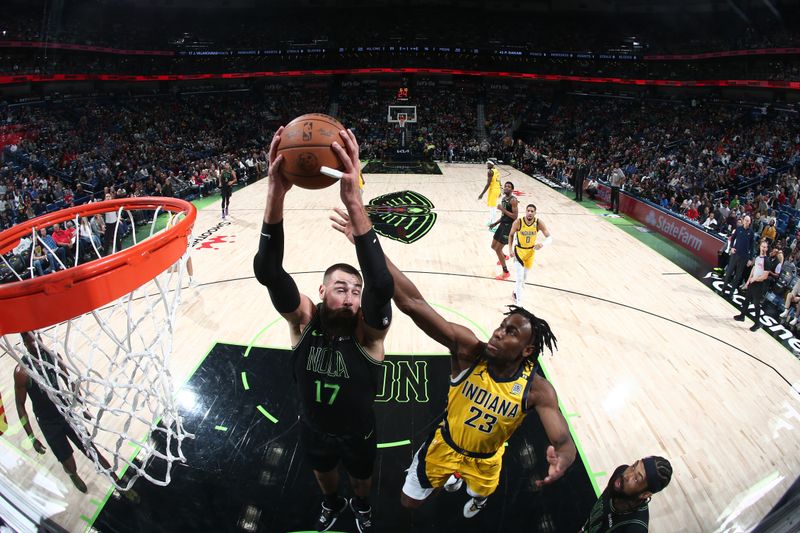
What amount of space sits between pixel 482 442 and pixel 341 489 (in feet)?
5.34

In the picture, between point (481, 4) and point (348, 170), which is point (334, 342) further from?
point (481, 4)

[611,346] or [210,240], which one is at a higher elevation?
[611,346]

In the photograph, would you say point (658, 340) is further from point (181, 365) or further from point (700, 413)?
point (181, 365)

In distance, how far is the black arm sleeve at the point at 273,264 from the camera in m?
2.35

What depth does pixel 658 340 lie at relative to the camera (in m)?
6.84

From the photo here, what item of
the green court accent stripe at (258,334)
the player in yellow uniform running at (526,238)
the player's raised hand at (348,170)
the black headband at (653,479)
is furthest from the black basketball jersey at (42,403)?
the player in yellow uniform running at (526,238)

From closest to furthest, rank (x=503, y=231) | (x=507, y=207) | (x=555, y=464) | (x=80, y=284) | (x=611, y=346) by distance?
(x=80, y=284)
(x=555, y=464)
(x=611, y=346)
(x=507, y=207)
(x=503, y=231)

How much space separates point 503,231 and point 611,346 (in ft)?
9.36

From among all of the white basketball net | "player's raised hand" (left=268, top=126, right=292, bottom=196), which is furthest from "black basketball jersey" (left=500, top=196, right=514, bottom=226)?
"player's raised hand" (left=268, top=126, right=292, bottom=196)

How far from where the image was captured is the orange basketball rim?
2221mm

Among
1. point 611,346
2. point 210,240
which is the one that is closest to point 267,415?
point 611,346

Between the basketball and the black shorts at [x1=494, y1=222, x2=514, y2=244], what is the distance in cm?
642

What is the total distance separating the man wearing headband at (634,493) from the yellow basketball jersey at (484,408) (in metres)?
0.72

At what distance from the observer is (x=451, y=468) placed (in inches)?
127
